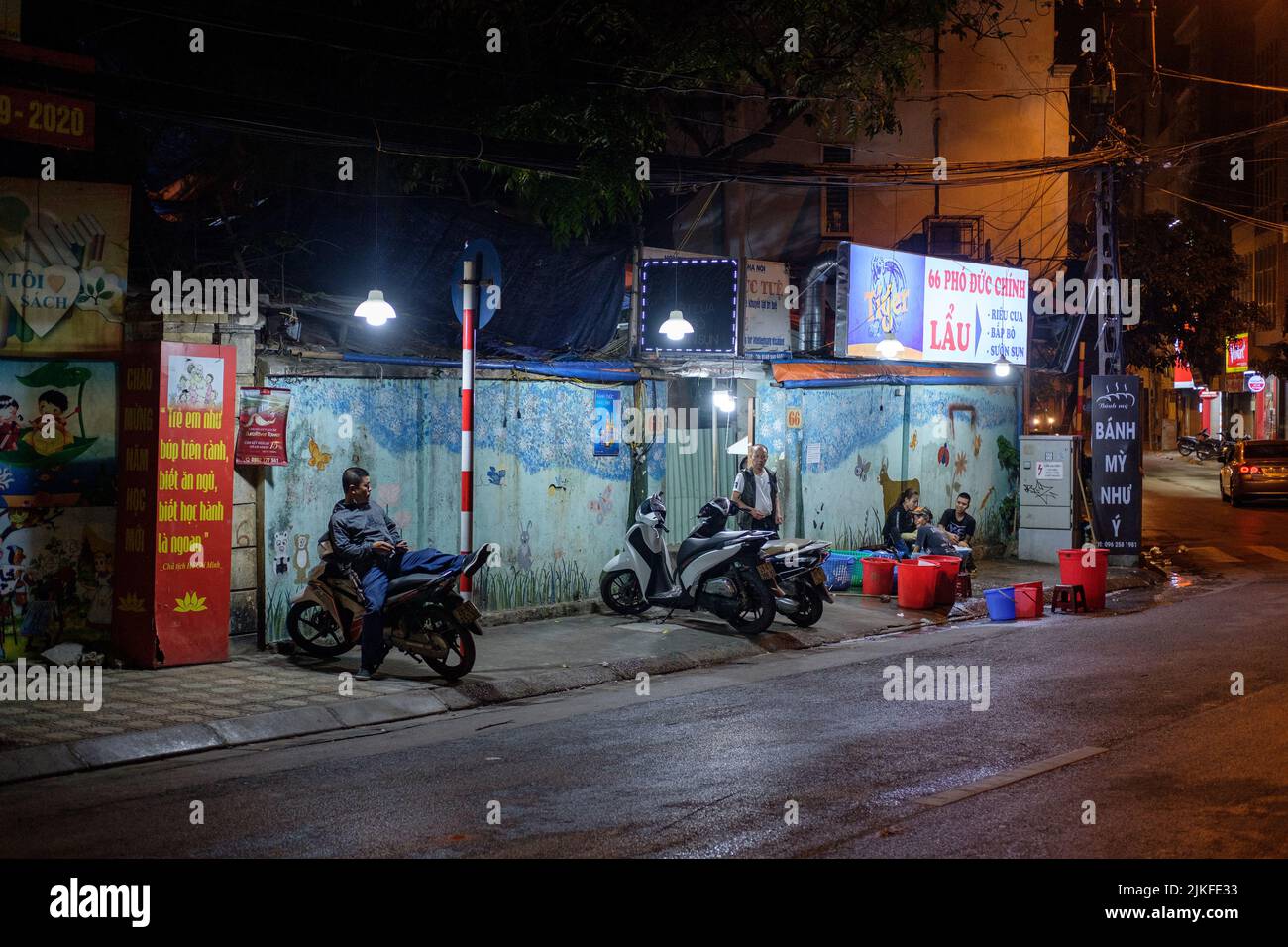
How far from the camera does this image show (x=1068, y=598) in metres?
16.2

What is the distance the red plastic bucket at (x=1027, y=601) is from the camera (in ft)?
51.0

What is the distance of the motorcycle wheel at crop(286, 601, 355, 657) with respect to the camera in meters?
11.5

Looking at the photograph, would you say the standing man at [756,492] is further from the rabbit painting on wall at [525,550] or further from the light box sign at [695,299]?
the rabbit painting on wall at [525,550]

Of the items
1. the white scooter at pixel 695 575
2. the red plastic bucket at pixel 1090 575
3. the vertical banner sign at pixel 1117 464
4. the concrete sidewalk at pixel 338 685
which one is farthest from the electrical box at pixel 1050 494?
the white scooter at pixel 695 575

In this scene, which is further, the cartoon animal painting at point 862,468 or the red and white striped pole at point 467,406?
the cartoon animal painting at point 862,468

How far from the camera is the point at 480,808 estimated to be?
675 cm

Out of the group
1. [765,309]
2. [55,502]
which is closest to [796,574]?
[55,502]

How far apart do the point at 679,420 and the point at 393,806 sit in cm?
1046

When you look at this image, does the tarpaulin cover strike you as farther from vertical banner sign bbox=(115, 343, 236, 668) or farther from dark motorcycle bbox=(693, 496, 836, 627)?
vertical banner sign bbox=(115, 343, 236, 668)

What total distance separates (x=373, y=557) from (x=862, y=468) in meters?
10.5

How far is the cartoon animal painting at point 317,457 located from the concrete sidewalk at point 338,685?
6.20 ft

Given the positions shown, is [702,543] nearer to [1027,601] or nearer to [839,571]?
[839,571]

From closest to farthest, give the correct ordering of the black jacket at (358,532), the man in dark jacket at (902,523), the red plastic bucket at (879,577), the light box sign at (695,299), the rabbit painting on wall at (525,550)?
the black jacket at (358,532)
the rabbit painting on wall at (525,550)
the red plastic bucket at (879,577)
the light box sign at (695,299)
the man in dark jacket at (902,523)

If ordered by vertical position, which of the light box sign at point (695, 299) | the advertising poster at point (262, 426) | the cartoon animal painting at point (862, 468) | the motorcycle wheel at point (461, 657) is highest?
the light box sign at point (695, 299)
